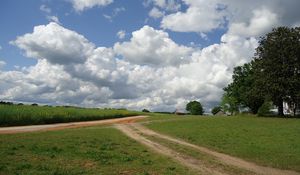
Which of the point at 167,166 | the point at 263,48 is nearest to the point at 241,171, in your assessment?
the point at 167,166

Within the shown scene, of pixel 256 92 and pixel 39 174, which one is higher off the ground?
pixel 256 92

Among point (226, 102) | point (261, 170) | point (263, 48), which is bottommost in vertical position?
point (261, 170)

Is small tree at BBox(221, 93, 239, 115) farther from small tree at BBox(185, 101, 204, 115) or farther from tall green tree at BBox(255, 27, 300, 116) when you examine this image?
small tree at BBox(185, 101, 204, 115)

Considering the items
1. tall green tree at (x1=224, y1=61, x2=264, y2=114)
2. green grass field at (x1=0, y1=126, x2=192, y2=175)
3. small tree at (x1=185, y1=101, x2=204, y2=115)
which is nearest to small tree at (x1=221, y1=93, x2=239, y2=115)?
tall green tree at (x1=224, y1=61, x2=264, y2=114)

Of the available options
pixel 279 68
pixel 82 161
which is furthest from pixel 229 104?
pixel 82 161

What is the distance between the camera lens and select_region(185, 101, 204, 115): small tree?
172875 millimetres

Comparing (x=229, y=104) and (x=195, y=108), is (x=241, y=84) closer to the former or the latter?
(x=229, y=104)

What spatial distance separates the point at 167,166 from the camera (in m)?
17.6

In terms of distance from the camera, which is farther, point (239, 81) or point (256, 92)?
point (239, 81)

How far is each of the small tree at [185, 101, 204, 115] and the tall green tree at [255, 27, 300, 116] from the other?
332ft

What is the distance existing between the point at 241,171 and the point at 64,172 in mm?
7404

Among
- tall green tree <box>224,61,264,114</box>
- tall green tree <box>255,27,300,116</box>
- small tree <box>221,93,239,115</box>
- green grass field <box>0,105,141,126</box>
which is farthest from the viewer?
small tree <box>221,93,239,115</box>

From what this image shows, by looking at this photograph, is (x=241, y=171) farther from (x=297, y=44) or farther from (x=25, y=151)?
(x=297, y=44)

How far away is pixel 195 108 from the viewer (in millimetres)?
177125
